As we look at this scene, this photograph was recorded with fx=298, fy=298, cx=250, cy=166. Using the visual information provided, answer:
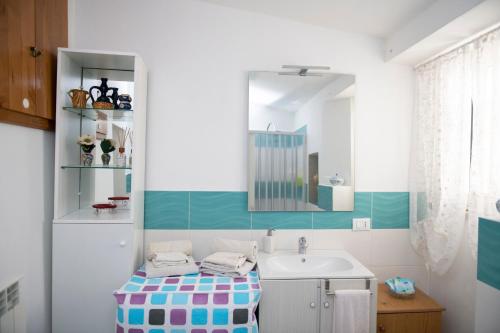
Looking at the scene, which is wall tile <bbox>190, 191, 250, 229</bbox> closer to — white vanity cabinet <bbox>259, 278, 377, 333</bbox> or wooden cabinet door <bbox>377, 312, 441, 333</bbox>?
white vanity cabinet <bbox>259, 278, 377, 333</bbox>

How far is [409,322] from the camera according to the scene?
198 centimetres

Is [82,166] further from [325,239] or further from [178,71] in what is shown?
[325,239]

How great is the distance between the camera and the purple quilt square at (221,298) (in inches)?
66.2

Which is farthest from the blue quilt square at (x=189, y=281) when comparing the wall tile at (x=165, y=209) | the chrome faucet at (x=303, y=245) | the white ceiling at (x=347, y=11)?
the white ceiling at (x=347, y=11)

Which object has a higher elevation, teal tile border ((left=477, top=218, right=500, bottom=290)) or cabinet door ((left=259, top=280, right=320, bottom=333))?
teal tile border ((left=477, top=218, right=500, bottom=290))

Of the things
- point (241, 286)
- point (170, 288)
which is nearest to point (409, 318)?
point (241, 286)

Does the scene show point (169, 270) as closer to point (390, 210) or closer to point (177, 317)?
point (177, 317)

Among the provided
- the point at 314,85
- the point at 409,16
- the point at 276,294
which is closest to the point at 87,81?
the point at 314,85

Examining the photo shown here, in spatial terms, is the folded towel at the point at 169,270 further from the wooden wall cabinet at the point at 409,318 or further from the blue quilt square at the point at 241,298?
the wooden wall cabinet at the point at 409,318

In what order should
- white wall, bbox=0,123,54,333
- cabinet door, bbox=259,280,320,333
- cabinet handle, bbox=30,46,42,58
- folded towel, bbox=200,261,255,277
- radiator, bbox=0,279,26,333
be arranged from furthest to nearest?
folded towel, bbox=200,261,255,277, cabinet door, bbox=259,280,320,333, cabinet handle, bbox=30,46,42,58, white wall, bbox=0,123,54,333, radiator, bbox=0,279,26,333

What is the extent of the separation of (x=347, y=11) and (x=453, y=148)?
1.20 meters

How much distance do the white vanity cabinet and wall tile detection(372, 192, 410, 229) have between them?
70 cm

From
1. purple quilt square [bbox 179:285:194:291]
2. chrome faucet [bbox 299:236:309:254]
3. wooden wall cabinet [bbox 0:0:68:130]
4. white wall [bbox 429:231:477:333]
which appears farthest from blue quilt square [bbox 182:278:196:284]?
white wall [bbox 429:231:477:333]

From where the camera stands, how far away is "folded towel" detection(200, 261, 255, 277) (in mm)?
1917
